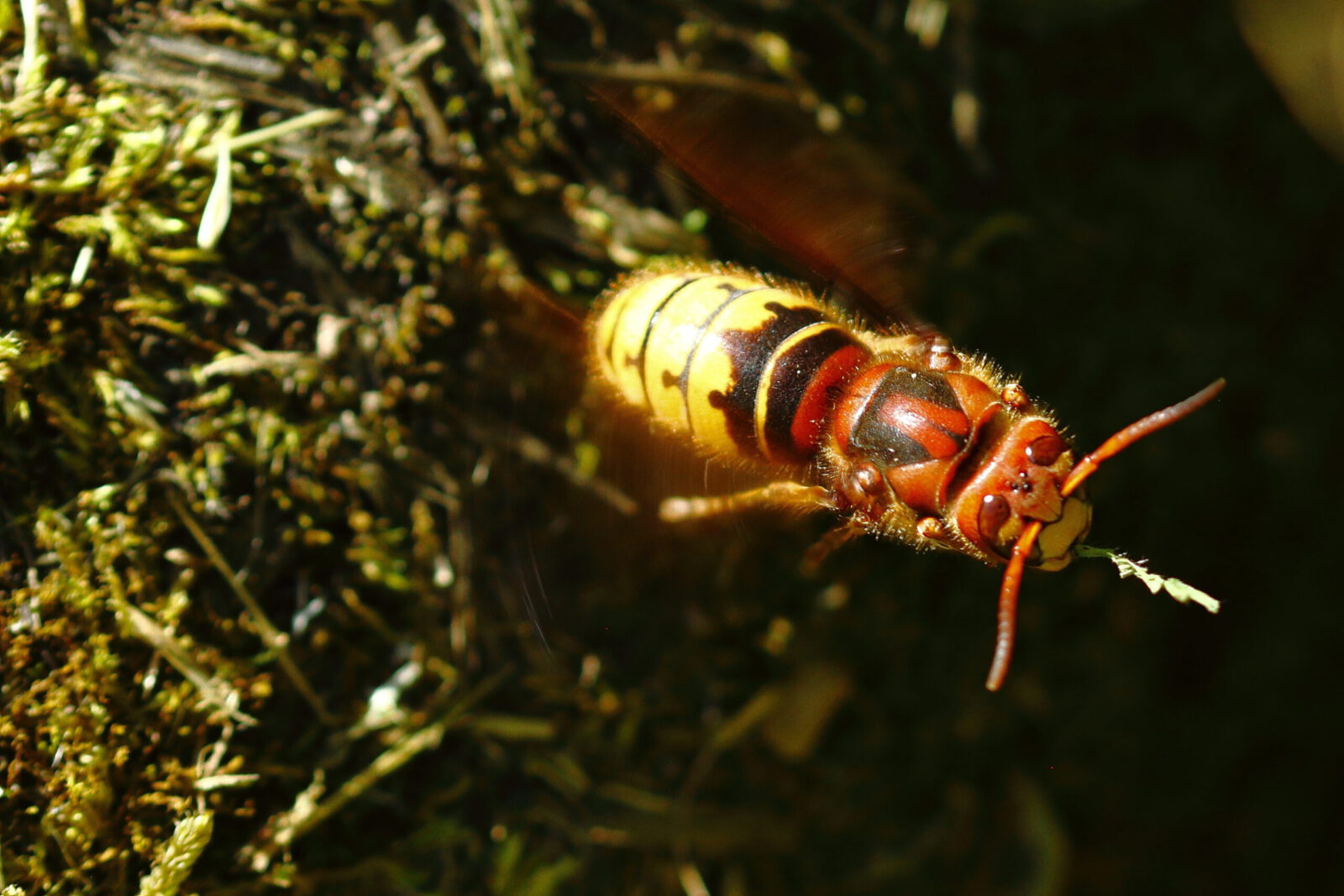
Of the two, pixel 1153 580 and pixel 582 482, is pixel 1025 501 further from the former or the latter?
pixel 582 482

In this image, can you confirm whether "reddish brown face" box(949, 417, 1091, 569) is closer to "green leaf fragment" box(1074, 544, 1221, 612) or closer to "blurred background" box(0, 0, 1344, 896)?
"green leaf fragment" box(1074, 544, 1221, 612)

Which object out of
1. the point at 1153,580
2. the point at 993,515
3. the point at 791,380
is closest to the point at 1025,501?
the point at 993,515

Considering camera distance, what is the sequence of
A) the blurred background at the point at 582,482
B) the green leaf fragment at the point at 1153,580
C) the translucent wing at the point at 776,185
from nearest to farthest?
the green leaf fragment at the point at 1153,580 → the blurred background at the point at 582,482 → the translucent wing at the point at 776,185

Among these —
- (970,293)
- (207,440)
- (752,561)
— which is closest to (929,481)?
(752,561)

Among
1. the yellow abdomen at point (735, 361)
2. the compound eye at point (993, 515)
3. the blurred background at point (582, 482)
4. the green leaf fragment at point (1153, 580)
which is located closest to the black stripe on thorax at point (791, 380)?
the yellow abdomen at point (735, 361)

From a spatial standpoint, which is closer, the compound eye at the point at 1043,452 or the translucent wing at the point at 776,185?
the compound eye at the point at 1043,452

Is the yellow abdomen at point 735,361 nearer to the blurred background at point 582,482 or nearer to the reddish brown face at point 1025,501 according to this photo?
the blurred background at point 582,482

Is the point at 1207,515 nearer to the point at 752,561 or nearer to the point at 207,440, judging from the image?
the point at 752,561
